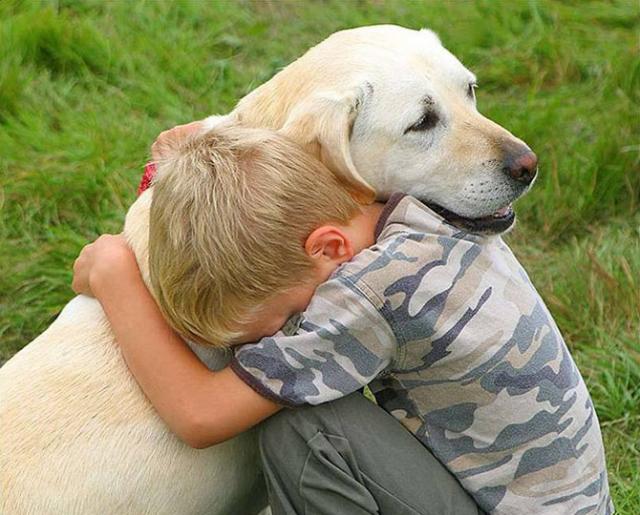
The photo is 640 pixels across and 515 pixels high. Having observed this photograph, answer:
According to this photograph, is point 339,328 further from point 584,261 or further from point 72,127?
point 72,127

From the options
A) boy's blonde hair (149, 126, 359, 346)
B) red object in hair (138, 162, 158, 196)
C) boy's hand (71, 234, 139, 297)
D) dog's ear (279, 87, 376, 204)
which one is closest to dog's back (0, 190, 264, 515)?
boy's hand (71, 234, 139, 297)

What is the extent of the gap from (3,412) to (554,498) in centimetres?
119

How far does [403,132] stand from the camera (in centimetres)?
256

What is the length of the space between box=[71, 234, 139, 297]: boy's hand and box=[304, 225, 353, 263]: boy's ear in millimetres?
447


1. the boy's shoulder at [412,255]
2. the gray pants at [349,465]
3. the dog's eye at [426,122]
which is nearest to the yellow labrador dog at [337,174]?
the dog's eye at [426,122]

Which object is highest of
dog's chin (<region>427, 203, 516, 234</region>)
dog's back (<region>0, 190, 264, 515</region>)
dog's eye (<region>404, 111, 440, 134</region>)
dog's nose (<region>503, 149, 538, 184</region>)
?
dog's eye (<region>404, 111, 440, 134</region>)

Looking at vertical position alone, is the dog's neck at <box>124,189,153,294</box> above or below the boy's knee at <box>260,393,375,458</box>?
above

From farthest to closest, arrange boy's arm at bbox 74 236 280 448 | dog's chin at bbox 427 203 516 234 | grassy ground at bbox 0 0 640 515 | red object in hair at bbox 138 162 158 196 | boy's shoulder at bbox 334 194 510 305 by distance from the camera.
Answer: grassy ground at bbox 0 0 640 515, red object in hair at bbox 138 162 158 196, dog's chin at bbox 427 203 516 234, boy's arm at bbox 74 236 280 448, boy's shoulder at bbox 334 194 510 305

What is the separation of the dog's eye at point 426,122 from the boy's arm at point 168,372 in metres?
0.64

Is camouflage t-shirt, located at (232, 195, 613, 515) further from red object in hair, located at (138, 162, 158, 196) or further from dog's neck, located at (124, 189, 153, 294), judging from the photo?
red object in hair, located at (138, 162, 158, 196)

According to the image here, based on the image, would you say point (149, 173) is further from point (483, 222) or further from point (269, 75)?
point (269, 75)

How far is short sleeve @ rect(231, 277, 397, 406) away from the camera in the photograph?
7.74 ft

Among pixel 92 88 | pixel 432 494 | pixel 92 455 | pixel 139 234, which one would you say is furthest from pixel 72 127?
pixel 432 494

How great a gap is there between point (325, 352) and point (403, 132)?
512 mm
